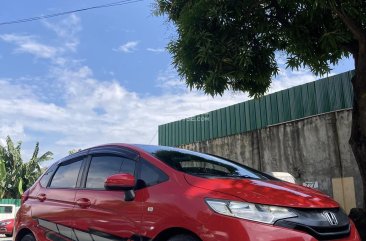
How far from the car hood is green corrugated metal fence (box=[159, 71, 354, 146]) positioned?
10.3 metres

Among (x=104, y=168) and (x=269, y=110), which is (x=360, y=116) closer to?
(x=104, y=168)

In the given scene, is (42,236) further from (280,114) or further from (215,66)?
(280,114)

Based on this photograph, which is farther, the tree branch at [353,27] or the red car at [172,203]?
the tree branch at [353,27]

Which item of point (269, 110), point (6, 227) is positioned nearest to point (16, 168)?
point (6, 227)

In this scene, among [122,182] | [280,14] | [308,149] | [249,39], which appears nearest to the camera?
[122,182]

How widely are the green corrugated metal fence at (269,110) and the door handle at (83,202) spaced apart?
10527 mm

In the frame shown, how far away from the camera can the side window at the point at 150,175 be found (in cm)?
412

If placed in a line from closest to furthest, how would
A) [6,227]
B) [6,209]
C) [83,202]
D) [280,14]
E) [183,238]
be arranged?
[183,238]
[83,202]
[280,14]
[6,227]
[6,209]

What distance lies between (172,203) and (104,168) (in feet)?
4.37

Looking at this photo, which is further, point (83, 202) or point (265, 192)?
point (83, 202)

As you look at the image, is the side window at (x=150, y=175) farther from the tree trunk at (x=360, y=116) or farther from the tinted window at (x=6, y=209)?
the tinted window at (x=6, y=209)

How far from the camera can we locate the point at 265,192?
12.0 feet

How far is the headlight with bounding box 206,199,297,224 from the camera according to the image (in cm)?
338

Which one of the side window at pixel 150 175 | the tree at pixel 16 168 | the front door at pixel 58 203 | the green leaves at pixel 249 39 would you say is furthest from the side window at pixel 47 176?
the tree at pixel 16 168
